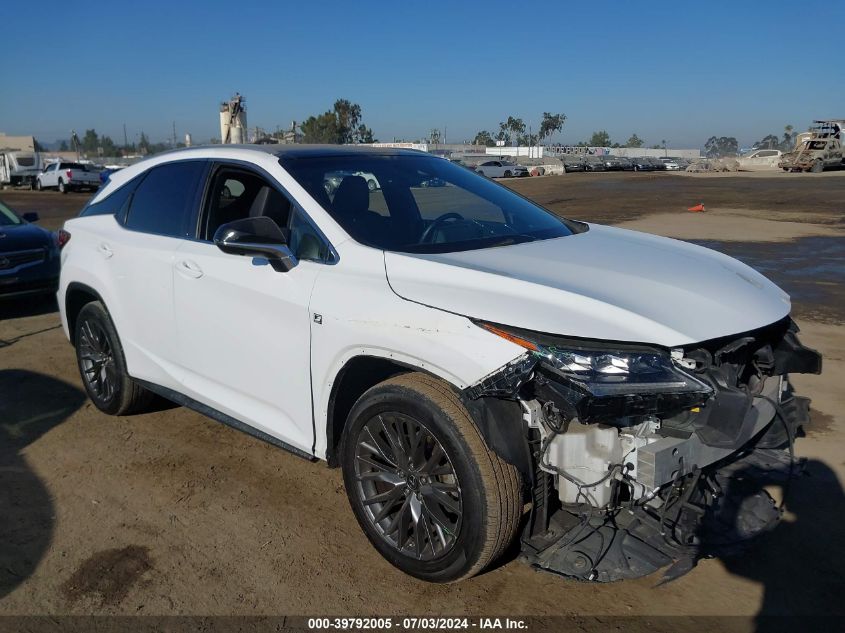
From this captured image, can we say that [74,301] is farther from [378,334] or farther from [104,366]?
[378,334]

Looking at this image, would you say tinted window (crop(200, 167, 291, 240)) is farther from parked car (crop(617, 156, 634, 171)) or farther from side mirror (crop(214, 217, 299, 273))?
parked car (crop(617, 156, 634, 171))

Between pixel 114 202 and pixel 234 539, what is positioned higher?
pixel 114 202

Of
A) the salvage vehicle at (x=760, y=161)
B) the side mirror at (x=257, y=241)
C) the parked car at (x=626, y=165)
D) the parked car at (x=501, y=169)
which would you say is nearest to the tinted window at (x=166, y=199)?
the side mirror at (x=257, y=241)

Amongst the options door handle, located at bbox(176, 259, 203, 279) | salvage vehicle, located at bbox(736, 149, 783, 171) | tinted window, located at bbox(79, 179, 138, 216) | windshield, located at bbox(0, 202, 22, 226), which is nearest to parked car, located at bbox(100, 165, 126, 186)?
tinted window, located at bbox(79, 179, 138, 216)

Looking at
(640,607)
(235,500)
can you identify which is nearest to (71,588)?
(235,500)

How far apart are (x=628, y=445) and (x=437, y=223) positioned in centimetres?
178

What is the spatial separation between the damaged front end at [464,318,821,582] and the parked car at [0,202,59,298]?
24.2 ft

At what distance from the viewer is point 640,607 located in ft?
10.2

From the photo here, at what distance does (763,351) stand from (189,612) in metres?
2.76

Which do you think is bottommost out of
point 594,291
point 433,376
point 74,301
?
point 74,301

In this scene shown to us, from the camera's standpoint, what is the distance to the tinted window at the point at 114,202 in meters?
5.01

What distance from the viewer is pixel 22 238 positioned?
867 cm

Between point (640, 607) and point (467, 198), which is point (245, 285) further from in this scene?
point (640, 607)

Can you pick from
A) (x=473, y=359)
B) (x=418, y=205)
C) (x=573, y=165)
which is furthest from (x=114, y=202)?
(x=573, y=165)
